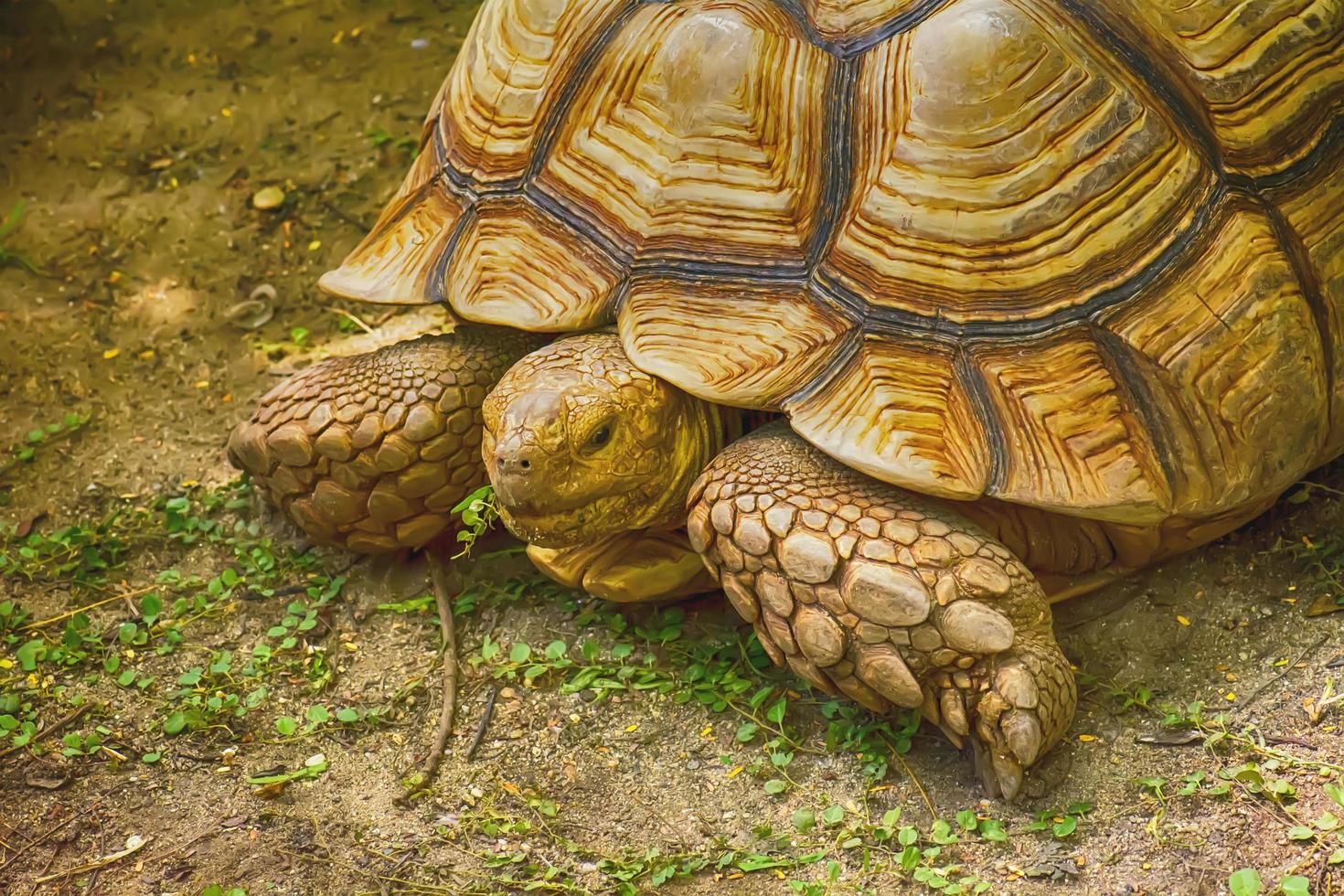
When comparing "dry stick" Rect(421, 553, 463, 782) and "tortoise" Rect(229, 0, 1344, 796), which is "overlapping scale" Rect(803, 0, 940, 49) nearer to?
"tortoise" Rect(229, 0, 1344, 796)

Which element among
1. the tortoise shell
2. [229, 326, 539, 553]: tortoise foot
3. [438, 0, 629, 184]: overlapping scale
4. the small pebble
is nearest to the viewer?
the tortoise shell

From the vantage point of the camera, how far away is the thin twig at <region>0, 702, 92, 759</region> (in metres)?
2.87

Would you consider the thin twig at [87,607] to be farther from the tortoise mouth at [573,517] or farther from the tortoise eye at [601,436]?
the tortoise eye at [601,436]

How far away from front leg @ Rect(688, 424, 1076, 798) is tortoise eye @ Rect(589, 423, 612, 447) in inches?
9.6

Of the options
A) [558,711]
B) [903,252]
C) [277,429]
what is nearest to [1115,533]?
[903,252]

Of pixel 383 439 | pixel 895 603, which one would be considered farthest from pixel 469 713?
pixel 895 603

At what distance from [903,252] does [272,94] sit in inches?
123

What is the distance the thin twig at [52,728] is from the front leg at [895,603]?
4.81 feet

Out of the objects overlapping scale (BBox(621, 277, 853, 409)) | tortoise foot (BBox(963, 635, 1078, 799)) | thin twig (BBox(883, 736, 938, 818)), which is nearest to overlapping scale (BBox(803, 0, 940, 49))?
overlapping scale (BBox(621, 277, 853, 409))

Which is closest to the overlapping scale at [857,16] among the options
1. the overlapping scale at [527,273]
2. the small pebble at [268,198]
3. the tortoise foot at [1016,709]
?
the overlapping scale at [527,273]

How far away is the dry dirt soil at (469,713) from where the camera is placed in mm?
2521

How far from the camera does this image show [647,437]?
2.85m

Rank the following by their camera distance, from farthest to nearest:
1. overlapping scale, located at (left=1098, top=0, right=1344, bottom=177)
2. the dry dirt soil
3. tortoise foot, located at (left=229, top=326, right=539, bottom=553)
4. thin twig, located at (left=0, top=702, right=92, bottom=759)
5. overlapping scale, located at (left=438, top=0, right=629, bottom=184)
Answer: tortoise foot, located at (left=229, top=326, right=539, bottom=553), overlapping scale, located at (left=438, top=0, right=629, bottom=184), thin twig, located at (left=0, top=702, right=92, bottom=759), overlapping scale, located at (left=1098, top=0, right=1344, bottom=177), the dry dirt soil

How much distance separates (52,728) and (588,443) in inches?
53.7
